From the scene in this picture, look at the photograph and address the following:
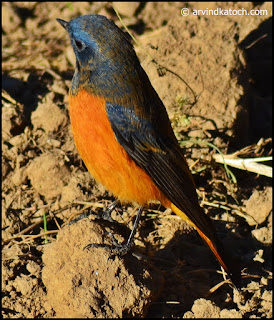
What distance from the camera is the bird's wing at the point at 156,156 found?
5.55 metres

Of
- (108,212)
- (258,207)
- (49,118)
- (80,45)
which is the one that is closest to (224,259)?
(258,207)

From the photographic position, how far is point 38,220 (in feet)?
21.0

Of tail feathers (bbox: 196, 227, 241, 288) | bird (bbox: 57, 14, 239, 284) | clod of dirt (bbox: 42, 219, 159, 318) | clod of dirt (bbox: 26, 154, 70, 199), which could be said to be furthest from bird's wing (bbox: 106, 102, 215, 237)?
clod of dirt (bbox: 26, 154, 70, 199)

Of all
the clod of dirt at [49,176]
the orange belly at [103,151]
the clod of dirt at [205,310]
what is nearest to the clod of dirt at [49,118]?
the clod of dirt at [49,176]

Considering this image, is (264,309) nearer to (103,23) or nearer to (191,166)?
(191,166)

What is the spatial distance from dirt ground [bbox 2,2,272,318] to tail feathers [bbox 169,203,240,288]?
0.14 meters

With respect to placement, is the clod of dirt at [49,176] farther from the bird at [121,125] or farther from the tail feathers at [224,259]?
the tail feathers at [224,259]

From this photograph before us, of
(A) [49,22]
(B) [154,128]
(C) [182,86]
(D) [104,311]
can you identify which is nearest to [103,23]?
(B) [154,128]

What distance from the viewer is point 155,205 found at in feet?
22.0

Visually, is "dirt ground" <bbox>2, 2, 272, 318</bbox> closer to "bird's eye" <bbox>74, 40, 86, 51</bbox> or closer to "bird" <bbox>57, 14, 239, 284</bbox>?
"bird" <bbox>57, 14, 239, 284</bbox>

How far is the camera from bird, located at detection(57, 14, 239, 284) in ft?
17.9

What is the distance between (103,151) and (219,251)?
1.53m

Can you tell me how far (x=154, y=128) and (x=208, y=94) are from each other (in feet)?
5.59

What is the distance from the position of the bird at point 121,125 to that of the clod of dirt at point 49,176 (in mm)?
1055
